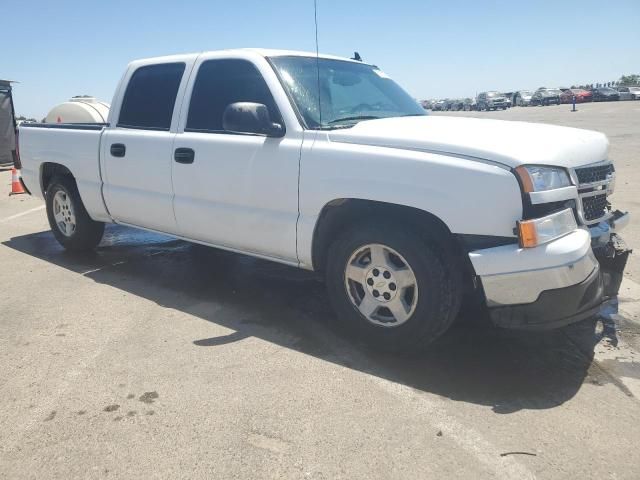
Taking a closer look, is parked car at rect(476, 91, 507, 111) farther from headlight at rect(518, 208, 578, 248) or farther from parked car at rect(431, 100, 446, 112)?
headlight at rect(518, 208, 578, 248)

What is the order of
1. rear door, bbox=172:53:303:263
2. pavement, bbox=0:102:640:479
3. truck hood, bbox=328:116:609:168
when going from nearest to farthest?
pavement, bbox=0:102:640:479 → truck hood, bbox=328:116:609:168 → rear door, bbox=172:53:303:263

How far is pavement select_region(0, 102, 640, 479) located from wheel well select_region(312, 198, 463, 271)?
67 cm

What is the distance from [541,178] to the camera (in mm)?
2945

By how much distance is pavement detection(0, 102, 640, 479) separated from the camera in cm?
249

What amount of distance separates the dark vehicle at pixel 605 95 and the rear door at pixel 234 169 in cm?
6003


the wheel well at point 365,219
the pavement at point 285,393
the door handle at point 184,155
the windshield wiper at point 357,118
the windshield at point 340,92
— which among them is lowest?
the pavement at point 285,393

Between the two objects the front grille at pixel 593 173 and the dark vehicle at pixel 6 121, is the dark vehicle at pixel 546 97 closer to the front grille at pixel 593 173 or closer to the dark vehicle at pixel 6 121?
the dark vehicle at pixel 6 121

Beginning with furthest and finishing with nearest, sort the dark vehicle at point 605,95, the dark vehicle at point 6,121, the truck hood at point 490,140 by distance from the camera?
the dark vehicle at point 605,95 → the dark vehicle at point 6,121 → the truck hood at point 490,140

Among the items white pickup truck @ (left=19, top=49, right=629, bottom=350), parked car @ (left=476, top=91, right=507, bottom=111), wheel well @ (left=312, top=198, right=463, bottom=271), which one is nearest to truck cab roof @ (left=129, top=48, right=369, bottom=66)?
white pickup truck @ (left=19, top=49, right=629, bottom=350)

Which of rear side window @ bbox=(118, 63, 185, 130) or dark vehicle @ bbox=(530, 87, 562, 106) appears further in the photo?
dark vehicle @ bbox=(530, 87, 562, 106)

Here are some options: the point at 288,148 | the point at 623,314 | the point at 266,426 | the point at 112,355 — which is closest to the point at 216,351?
the point at 112,355

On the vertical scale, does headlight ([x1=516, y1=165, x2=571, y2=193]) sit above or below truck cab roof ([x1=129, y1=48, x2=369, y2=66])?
below

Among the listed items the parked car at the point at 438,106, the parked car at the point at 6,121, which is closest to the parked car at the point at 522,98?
the parked car at the point at 438,106

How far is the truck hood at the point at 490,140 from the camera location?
298 cm
